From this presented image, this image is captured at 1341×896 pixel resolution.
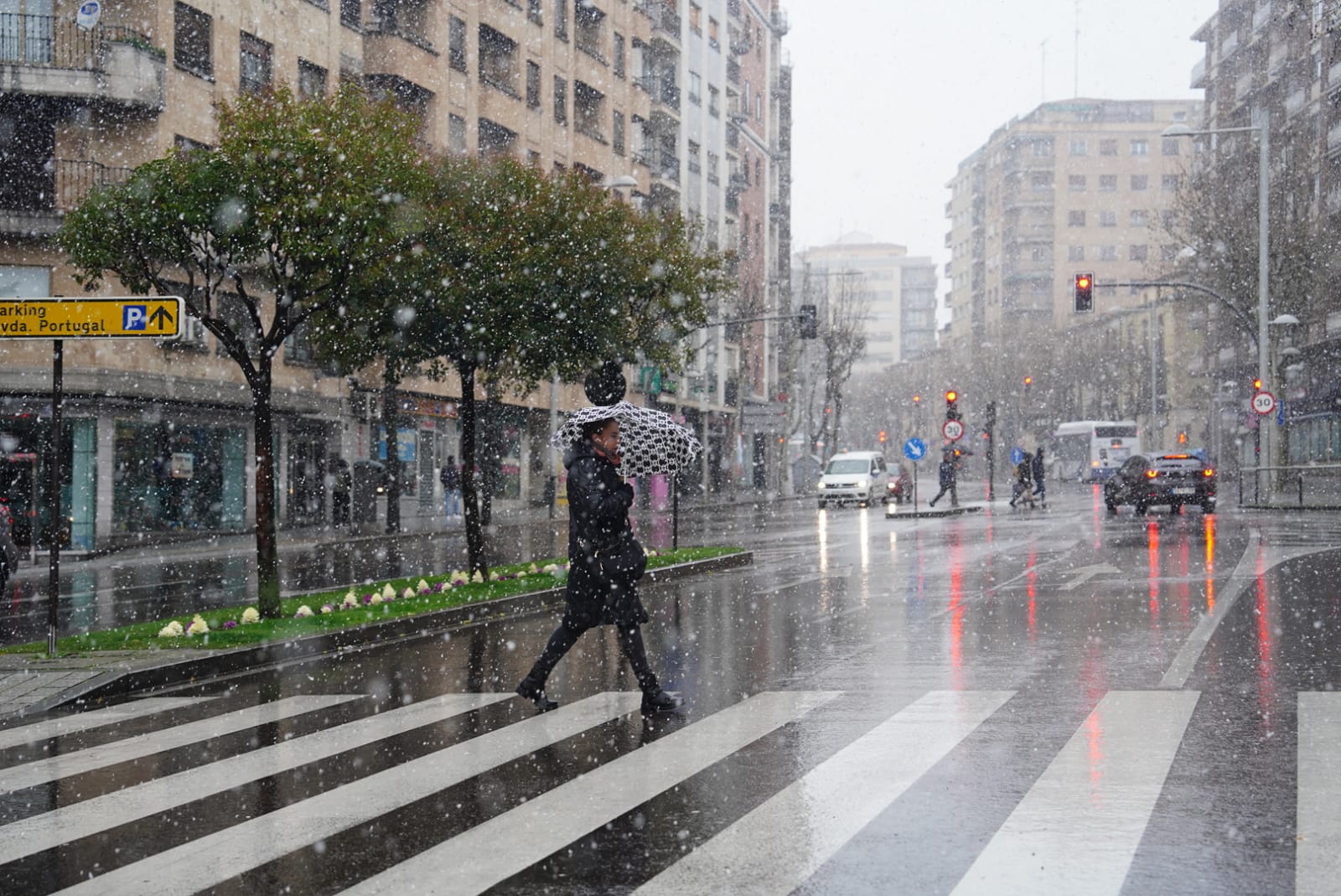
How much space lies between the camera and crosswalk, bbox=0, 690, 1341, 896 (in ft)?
17.5

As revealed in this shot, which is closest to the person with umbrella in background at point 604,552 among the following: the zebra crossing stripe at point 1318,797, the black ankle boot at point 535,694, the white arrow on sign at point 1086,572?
the black ankle boot at point 535,694

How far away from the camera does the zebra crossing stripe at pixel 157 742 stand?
7492mm

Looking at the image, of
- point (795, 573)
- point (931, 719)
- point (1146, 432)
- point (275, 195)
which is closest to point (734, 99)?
point (1146, 432)

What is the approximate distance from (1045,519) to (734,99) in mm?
40594

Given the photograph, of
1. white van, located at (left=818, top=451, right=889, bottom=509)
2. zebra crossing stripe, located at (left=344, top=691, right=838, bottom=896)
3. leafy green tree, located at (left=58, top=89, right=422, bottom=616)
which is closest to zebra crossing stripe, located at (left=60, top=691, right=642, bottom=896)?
zebra crossing stripe, located at (left=344, top=691, right=838, bottom=896)

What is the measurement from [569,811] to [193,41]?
97.9ft

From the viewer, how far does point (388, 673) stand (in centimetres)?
1109

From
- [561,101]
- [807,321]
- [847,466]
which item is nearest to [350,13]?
[561,101]

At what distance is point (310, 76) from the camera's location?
36.5m

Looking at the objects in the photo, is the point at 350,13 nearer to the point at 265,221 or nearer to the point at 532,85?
the point at 532,85

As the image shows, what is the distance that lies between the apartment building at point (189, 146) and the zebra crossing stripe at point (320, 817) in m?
18.6

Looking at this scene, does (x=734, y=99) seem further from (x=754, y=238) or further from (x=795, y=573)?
(x=795, y=573)

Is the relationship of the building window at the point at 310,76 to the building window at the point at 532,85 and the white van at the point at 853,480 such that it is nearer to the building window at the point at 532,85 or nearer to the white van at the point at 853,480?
the building window at the point at 532,85

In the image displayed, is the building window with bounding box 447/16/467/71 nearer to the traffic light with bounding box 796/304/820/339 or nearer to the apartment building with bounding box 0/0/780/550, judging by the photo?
the apartment building with bounding box 0/0/780/550
